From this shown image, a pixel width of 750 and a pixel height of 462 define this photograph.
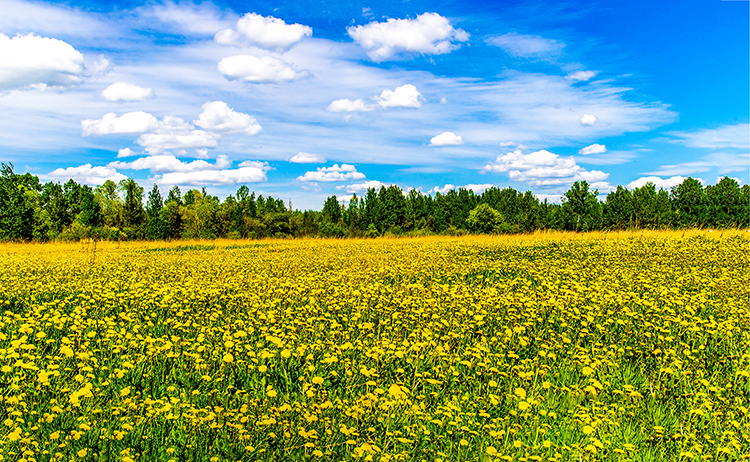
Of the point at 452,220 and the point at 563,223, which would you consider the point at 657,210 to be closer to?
the point at 563,223

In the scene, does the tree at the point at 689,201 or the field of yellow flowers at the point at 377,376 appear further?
the tree at the point at 689,201

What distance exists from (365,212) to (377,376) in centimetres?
5732

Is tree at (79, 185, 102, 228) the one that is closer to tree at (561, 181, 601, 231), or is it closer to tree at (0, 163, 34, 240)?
tree at (0, 163, 34, 240)

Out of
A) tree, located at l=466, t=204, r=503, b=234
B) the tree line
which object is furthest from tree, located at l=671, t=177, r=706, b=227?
tree, located at l=466, t=204, r=503, b=234

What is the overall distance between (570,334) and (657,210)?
205ft

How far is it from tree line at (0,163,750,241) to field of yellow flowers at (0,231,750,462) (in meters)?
33.2

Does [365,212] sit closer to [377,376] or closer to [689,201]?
[689,201]

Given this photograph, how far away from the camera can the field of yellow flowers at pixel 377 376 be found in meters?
3.17

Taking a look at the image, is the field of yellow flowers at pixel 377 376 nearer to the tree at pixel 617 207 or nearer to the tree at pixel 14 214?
the tree at pixel 14 214

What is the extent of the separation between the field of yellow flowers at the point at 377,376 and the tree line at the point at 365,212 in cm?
3321

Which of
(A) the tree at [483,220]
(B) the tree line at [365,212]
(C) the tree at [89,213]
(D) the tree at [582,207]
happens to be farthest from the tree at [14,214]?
(D) the tree at [582,207]

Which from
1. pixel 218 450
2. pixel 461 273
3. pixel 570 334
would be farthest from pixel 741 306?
pixel 218 450

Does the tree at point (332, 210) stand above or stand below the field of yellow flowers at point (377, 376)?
above

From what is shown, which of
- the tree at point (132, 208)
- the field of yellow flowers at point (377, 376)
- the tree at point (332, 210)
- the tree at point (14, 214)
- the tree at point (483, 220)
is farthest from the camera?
the tree at point (332, 210)
